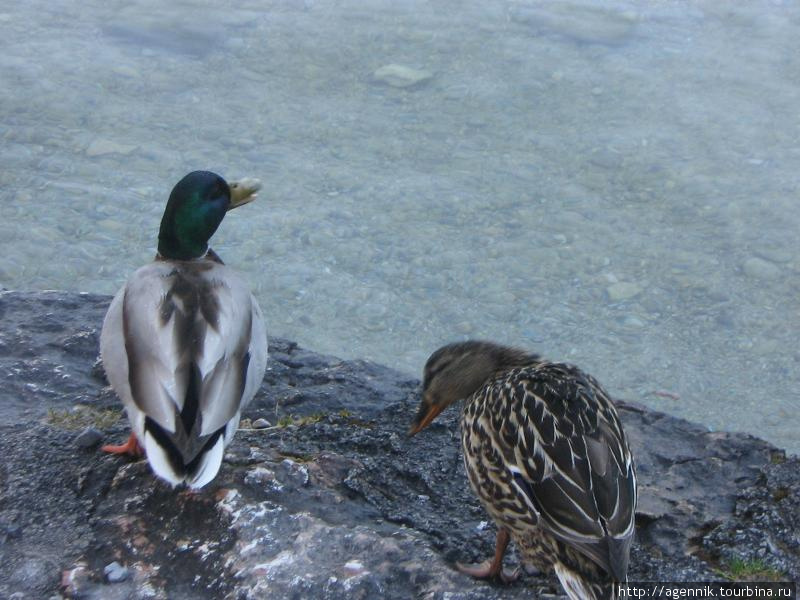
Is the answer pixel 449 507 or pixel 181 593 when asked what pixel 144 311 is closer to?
pixel 181 593

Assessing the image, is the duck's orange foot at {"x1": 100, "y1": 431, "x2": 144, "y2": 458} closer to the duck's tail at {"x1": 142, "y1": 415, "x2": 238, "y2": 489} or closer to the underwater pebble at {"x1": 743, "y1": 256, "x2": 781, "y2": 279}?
the duck's tail at {"x1": 142, "y1": 415, "x2": 238, "y2": 489}

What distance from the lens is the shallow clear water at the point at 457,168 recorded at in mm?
6434

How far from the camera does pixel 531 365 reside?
3383 mm

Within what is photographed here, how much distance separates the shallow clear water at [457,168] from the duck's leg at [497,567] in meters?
3.28

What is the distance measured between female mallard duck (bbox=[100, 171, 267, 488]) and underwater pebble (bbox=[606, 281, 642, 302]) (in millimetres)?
3520

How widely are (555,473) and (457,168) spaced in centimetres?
529

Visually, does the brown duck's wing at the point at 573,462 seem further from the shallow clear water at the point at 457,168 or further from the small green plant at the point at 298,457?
the shallow clear water at the point at 457,168

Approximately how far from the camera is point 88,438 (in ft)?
11.0

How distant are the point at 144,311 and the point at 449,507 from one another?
112cm

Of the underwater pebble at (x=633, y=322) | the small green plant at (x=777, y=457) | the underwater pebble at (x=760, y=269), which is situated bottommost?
the underwater pebble at (x=633, y=322)

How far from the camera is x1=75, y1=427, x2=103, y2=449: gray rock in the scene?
3.33 metres

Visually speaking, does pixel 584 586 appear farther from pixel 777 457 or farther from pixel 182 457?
pixel 777 457

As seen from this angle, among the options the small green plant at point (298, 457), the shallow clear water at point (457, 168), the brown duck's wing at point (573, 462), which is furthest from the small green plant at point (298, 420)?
the shallow clear water at point (457, 168)

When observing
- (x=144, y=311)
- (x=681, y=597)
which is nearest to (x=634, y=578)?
(x=681, y=597)
